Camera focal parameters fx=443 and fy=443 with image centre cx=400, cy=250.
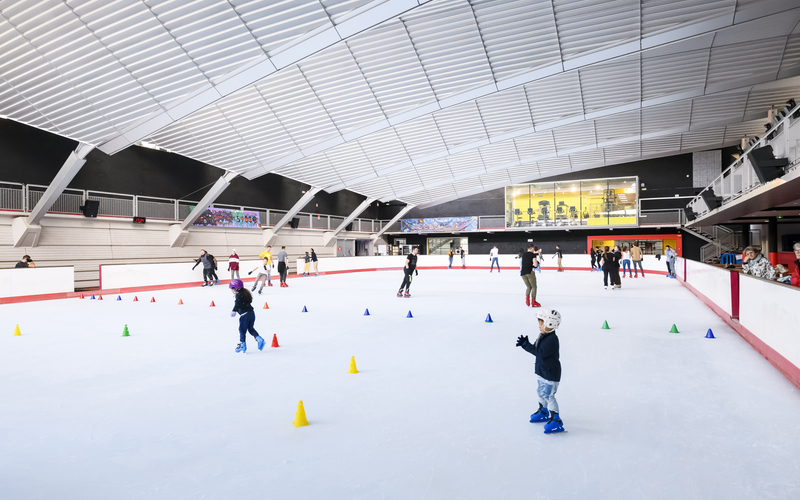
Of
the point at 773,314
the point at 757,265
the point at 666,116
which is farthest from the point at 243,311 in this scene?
the point at 666,116

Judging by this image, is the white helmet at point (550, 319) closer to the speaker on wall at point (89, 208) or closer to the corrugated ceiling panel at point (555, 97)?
the corrugated ceiling panel at point (555, 97)

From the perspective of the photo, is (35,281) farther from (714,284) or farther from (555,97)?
(555,97)

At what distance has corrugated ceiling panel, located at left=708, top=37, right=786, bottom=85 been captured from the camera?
16000mm

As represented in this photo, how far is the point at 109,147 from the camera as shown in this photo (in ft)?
54.0

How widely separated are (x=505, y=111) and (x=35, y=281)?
1939cm

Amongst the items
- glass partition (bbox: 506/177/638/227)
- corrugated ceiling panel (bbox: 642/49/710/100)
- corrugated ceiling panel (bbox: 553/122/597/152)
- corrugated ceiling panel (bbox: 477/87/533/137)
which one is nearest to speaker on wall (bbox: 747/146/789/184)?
corrugated ceiling panel (bbox: 642/49/710/100)

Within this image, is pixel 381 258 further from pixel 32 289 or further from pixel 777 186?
pixel 777 186

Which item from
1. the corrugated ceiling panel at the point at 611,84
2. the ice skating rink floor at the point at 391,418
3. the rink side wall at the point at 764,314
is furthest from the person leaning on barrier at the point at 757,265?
the corrugated ceiling panel at the point at 611,84

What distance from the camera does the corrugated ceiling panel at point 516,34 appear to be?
13.3 metres

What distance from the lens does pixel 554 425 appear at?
3.29 metres

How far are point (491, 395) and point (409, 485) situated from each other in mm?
1819

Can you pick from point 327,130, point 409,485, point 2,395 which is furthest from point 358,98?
point 409,485

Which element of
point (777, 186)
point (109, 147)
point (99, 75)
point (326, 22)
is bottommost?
point (777, 186)

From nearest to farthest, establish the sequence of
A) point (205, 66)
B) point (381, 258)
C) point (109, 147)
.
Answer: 1. point (205, 66)
2. point (109, 147)
3. point (381, 258)
